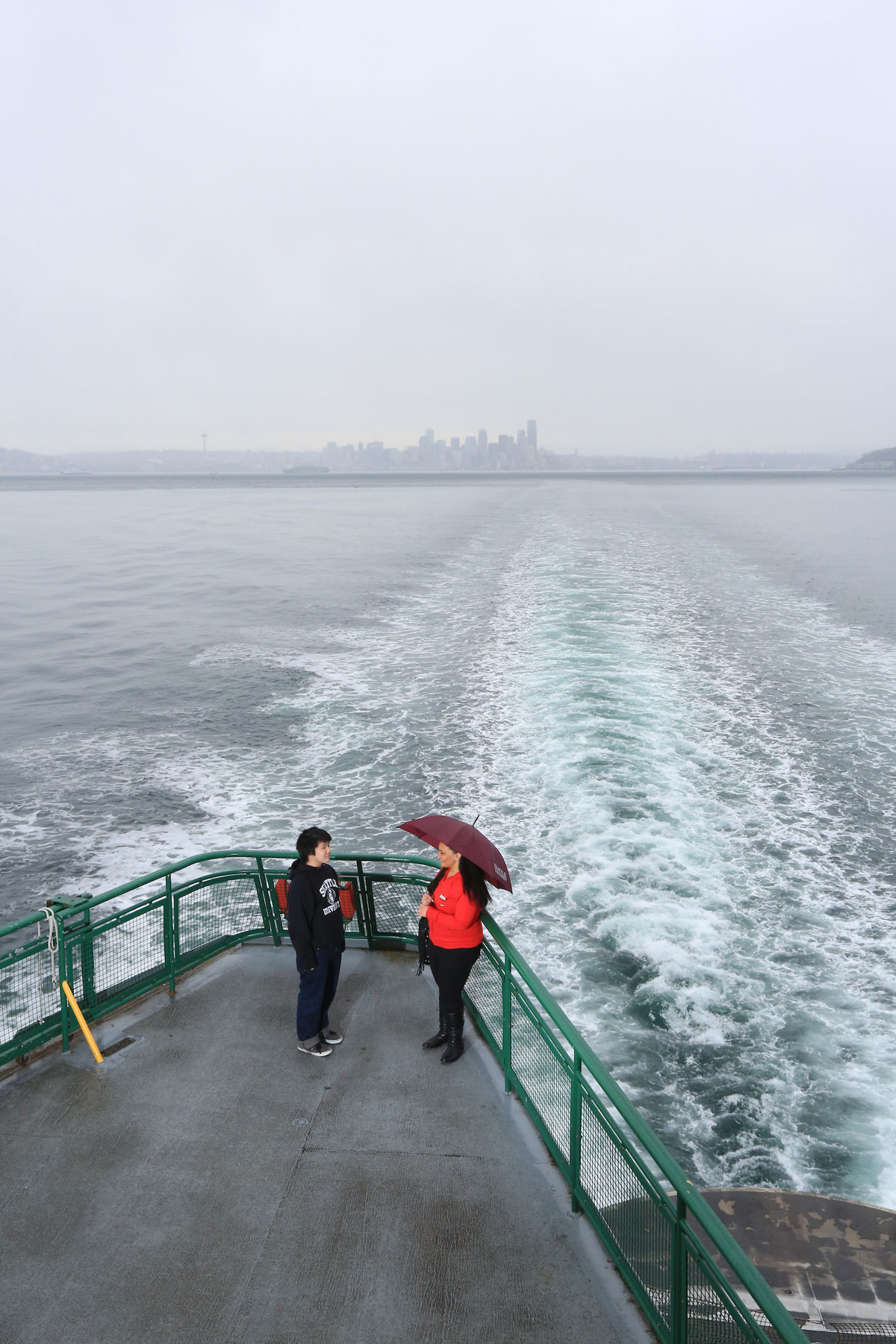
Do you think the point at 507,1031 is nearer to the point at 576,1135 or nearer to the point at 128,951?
the point at 576,1135

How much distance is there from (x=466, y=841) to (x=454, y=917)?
580 millimetres

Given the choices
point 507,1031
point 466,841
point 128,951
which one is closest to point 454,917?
point 466,841

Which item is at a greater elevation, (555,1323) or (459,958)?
(459,958)

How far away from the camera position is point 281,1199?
4.70 m

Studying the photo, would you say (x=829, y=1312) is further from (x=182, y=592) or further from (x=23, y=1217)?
(x=182, y=592)

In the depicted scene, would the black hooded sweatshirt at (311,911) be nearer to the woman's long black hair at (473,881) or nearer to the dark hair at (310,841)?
the dark hair at (310,841)

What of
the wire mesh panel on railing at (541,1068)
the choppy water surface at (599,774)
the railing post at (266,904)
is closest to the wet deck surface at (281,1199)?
the wire mesh panel on railing at (541,1068)

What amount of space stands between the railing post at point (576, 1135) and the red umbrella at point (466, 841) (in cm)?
112

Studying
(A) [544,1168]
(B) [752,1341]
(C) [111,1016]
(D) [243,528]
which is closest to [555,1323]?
(A) [544,1168]

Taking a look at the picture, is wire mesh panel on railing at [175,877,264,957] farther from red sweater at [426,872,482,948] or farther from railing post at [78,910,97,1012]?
red sweater at [426,872,482,948]

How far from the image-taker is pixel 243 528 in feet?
261

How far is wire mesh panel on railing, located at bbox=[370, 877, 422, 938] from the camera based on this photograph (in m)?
7.24

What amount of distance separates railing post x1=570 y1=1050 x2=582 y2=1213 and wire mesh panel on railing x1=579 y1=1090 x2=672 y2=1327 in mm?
24

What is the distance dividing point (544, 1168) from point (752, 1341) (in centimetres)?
200
